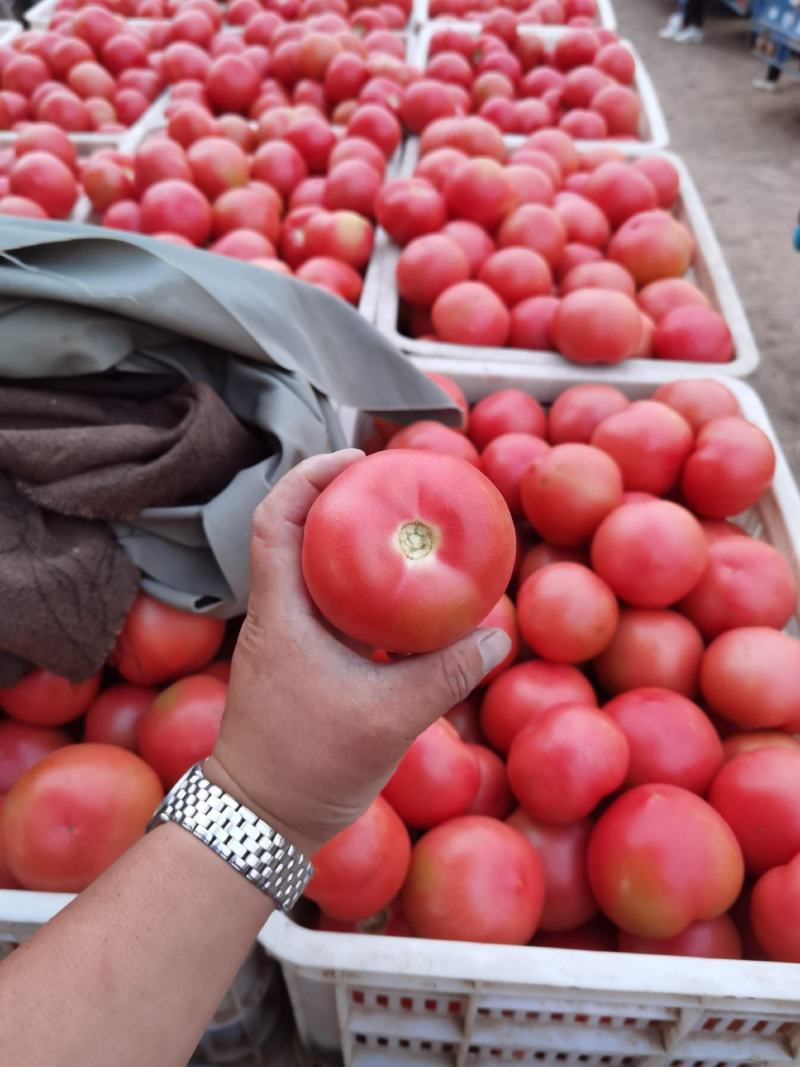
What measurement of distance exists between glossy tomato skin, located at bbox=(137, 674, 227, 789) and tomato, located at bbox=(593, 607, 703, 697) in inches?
27.1

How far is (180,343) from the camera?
47.3 inches

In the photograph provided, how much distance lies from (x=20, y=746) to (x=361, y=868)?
0.60 metres

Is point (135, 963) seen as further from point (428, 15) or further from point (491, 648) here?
point (428, 15)

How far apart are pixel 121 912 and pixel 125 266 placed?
2.97 ft

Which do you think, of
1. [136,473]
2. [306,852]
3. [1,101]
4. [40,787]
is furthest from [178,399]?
[1,101]

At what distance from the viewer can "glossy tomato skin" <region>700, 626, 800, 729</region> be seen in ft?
3.87

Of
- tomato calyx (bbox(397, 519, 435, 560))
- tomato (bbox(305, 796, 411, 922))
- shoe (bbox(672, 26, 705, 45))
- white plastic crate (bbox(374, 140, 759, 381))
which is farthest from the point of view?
shoe (bbox(672, 26, 705, 45))

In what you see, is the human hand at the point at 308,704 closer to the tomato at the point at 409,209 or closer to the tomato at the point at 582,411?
the tomato at the point at 582,411

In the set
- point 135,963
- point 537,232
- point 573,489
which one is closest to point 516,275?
point 537,232

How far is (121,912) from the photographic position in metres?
0.63

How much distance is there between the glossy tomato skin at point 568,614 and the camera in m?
1.24

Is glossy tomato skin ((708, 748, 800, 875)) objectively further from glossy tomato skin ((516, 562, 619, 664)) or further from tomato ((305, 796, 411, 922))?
tomato ((305, 796, 411, 922))

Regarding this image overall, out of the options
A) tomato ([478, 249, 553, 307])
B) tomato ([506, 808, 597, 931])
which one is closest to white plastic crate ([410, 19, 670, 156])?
tomato ([478, 249, 553, 307])

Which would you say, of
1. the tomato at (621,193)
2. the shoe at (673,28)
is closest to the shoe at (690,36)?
the shoe at (673,28)
